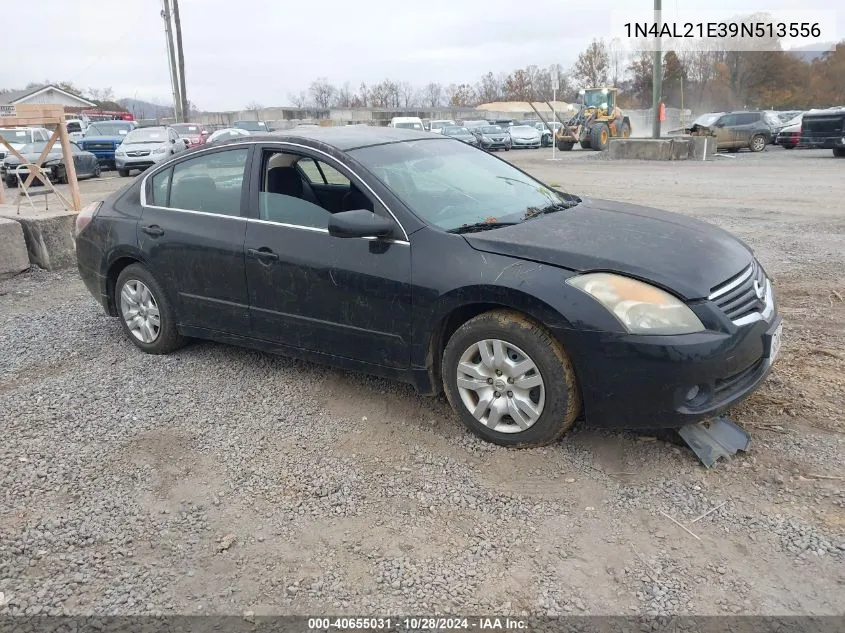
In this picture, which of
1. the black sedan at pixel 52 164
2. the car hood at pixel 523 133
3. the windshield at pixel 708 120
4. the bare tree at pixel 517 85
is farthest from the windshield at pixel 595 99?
the bare tree at pixel 517 85

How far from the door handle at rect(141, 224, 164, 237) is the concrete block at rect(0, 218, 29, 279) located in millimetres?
3669

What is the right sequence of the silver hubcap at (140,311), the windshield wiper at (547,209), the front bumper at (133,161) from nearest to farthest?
the windshield wiper at (547,209) → the silver hubcap at (140,311) → the front bumper at (133,161)

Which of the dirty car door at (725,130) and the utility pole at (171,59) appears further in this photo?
the utility pole at (171,59)

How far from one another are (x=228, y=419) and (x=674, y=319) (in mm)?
2556

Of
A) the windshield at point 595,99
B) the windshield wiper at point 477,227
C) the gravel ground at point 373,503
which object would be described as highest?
the windshield at point 595,99

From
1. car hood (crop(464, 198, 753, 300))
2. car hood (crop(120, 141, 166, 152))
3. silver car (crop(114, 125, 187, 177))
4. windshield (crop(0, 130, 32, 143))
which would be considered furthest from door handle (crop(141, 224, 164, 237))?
windshield (crop(0, 130, 32, 143))

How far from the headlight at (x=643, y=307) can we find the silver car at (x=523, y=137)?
110 feet

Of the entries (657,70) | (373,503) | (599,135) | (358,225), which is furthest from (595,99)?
(373,503)

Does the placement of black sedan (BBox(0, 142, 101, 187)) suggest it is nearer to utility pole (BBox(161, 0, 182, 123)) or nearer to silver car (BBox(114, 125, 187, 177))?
silver car (BBox(114, 125, 187, 177))

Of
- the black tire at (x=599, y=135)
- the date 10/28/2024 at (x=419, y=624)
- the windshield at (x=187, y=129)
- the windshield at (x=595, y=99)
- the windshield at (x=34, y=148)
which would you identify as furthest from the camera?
the windshield at (x=595, y=99)

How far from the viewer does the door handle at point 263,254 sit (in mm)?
4246

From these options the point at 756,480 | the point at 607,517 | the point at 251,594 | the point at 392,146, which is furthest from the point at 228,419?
the point at 756,480

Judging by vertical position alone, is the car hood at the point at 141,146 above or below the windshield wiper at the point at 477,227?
above

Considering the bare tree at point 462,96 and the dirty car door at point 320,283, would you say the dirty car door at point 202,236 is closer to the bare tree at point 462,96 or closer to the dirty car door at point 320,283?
the dirty car door at point 320,283
